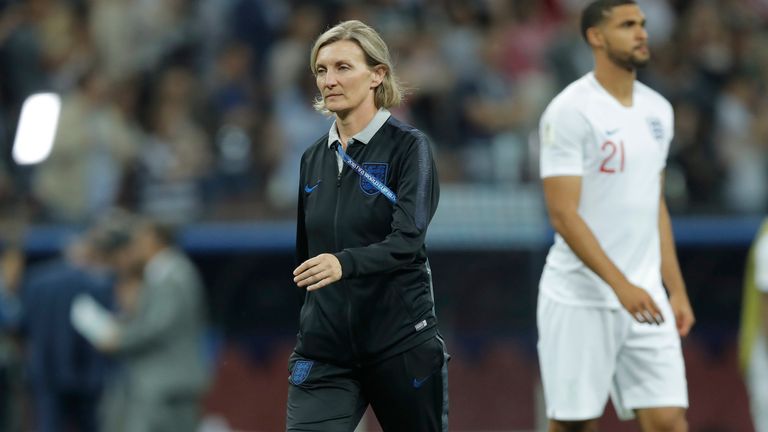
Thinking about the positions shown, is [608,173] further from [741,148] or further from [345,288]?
[741,148]

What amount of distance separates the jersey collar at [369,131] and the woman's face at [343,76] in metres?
0.09

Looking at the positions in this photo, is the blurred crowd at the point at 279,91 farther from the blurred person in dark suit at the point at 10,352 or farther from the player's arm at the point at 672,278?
the player's arm at the point at 672,278

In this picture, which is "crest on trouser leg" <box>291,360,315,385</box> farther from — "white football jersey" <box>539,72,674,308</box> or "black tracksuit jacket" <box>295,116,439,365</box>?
"white football jersey" <box>539,72,674,308</box>

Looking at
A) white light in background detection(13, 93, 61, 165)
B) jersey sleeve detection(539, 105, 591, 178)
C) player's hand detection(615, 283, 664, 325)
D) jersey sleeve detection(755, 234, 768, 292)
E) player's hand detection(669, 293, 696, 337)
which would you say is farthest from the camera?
white light in background detection(13, 93, 61, 165)

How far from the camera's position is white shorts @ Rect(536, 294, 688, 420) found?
6.80 m

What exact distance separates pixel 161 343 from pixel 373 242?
5.51 metres

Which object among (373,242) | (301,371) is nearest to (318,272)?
(373,242)

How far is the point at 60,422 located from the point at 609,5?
6172mm

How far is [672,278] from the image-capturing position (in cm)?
710

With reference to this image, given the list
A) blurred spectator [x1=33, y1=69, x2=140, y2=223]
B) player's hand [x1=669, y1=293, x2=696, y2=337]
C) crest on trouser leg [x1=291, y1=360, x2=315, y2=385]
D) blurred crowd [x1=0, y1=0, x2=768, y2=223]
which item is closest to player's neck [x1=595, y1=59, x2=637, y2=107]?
player's hand [x1=669, y1=293, x2=696, y2=337]

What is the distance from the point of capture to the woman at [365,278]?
5.54 metres

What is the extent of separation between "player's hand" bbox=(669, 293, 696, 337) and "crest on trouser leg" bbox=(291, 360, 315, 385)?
2080mm

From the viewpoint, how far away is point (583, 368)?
22.5 feet

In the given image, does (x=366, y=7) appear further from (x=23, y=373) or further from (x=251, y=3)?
(x=23, y=373)
